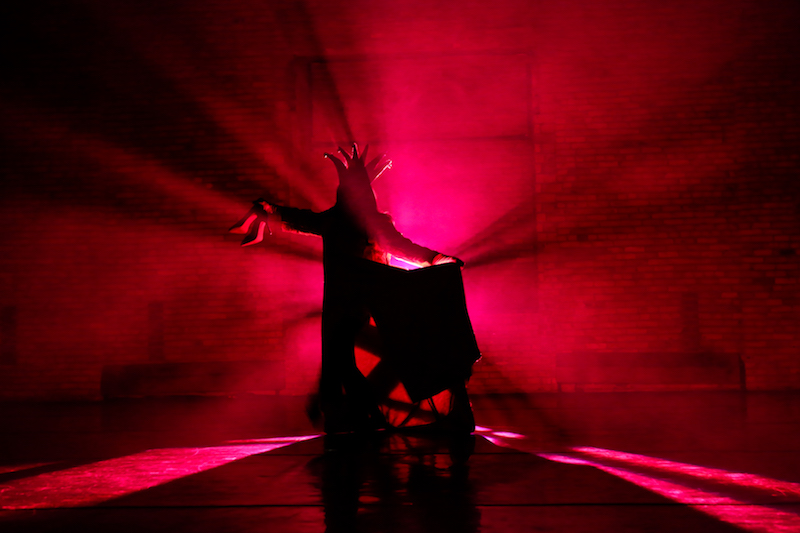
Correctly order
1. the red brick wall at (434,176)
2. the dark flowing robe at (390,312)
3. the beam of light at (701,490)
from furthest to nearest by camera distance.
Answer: the red brick wall at (434,176) → the dark flowing robe at (390,312) → the beam of light at (701,490)

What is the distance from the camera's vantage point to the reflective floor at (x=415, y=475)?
2.37 metres

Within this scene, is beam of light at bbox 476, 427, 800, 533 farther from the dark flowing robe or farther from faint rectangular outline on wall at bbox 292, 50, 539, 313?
faint rectangular outline on wall at bbox 292, 50, 539, 313

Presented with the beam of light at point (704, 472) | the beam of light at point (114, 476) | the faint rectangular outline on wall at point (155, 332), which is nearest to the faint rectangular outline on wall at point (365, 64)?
the faint rectangular outline on wall at point (155, 332)

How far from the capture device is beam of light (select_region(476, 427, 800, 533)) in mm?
2309

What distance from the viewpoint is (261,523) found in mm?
2350

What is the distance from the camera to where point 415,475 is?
2977 mm

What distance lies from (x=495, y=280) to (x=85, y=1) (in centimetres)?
587

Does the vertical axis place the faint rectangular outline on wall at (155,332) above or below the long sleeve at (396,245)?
below

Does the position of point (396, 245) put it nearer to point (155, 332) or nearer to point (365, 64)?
point (365, 64)

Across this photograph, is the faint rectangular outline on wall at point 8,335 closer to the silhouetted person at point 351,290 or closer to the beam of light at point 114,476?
the beam of light at point 114,476

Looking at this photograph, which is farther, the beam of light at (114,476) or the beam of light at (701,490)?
→ the beam of light at (114,476)

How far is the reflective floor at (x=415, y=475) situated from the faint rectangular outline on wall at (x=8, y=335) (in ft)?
7.38

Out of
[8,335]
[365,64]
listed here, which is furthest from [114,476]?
[365,64]

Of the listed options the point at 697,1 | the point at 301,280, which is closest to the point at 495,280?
the point at 301,280
